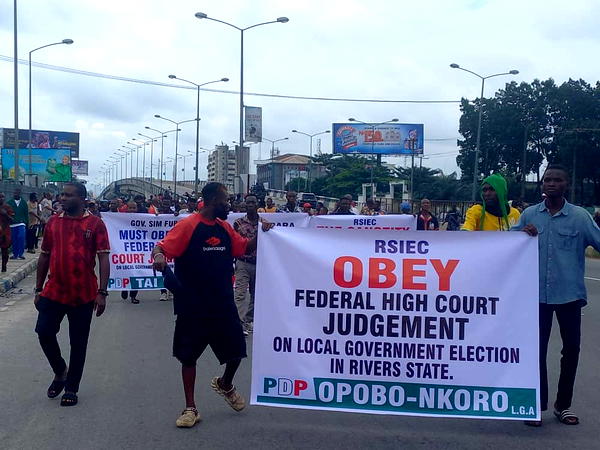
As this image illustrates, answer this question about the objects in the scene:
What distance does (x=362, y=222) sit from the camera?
503 inches

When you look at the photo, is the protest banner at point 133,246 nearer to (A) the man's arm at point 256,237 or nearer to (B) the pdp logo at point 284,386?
(A) the man's arm at point 256,237

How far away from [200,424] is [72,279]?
151cm

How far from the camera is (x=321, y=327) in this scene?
Result: 5.45m

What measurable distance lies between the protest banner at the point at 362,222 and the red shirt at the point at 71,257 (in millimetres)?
6065

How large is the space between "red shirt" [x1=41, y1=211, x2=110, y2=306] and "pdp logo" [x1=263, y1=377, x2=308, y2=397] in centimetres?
171

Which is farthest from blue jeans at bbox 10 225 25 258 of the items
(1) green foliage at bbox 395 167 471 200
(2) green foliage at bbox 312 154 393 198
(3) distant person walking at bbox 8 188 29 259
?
(2) green foliage at bbox 312 154 393 198

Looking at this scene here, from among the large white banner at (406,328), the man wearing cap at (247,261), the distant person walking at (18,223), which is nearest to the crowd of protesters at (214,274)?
the large white banner at (406,328)

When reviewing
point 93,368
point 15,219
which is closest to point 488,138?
point 15,219

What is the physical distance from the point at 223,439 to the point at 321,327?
0.98 m

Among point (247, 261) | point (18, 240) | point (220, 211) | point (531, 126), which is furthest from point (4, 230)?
point (531, 126)

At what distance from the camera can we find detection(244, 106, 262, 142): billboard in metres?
36.7

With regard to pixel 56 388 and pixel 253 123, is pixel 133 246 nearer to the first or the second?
pixel 56 388

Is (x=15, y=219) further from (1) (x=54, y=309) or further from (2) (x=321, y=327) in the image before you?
(2) (x=321, y=327)

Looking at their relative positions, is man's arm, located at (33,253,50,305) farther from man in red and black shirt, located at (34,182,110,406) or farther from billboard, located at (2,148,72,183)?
billboard, located at (2,148,72,183)
